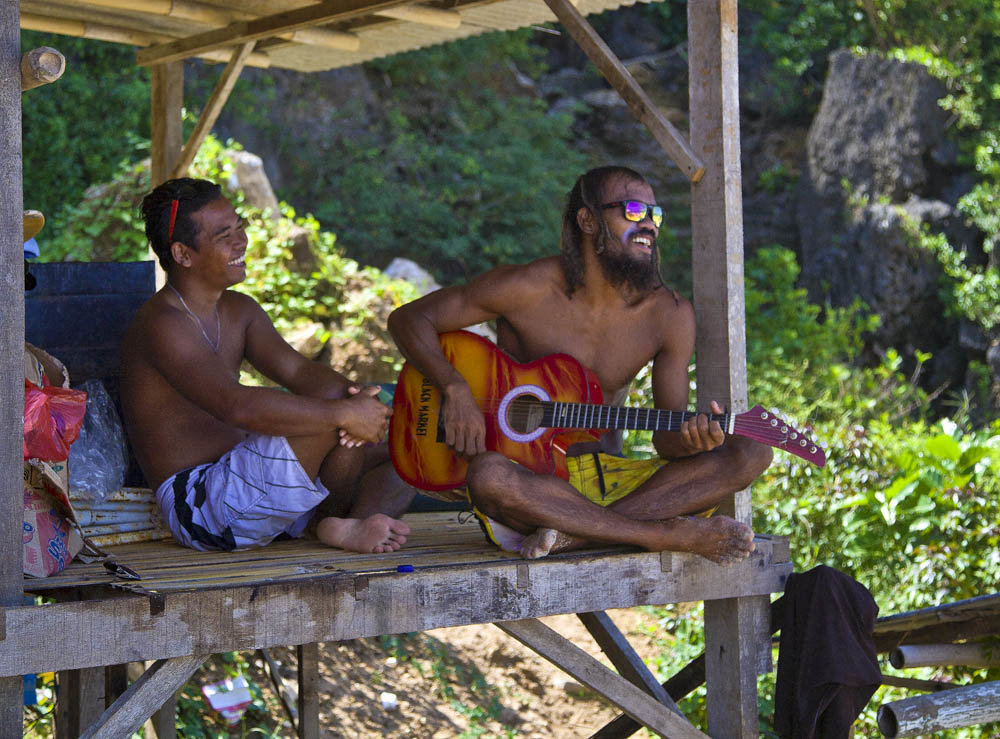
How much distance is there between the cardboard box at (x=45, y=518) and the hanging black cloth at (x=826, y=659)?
7.62 ft

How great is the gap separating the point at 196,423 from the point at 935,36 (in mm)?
11669

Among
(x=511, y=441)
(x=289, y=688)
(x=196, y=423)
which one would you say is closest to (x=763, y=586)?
(x=511, y=441)

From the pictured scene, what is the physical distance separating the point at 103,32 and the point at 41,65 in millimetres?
3546

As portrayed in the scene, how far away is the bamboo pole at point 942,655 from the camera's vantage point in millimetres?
4660

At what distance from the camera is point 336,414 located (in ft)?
12.8

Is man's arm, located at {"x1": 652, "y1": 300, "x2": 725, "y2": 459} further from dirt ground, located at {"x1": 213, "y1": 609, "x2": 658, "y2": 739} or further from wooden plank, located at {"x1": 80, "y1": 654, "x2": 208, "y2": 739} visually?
dirt ground, located at {"x1": 213, "y1": 609, "x2": 658, "y2": 739}

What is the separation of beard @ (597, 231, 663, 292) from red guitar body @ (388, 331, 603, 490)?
13.6 inches

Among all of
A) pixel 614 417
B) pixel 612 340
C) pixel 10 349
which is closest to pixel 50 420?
pixel 10 349

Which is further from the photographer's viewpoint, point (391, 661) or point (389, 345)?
point (389, 345)

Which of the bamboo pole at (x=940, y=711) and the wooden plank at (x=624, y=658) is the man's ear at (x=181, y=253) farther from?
the bamboo pole at (x=940, y=711)

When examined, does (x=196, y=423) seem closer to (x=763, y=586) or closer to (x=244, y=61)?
(x=763, y=586)

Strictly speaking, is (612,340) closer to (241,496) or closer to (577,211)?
(577,211)

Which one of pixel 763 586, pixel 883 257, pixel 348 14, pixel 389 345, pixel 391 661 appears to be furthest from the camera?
pixel 883 257

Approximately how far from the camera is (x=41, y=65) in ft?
9.82
